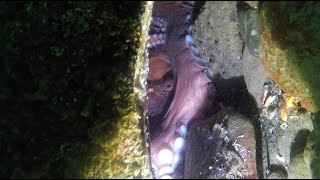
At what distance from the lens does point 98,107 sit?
1.82 metres

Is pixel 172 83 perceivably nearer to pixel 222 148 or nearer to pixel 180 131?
pixel 180 131

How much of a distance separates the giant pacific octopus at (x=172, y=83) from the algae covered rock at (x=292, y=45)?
42 centimetres

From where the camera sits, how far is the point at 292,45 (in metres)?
1.96

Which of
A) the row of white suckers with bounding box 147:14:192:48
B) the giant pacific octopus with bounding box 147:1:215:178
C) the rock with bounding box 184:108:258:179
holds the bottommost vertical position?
the rock with bounding box 184:108:258:179

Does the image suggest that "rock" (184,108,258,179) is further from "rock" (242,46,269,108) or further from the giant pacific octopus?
"rock" (242,46,269,108)

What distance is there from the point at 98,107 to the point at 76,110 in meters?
0.13

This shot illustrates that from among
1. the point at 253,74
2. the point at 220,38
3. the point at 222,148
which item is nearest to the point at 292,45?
the point at 253,74

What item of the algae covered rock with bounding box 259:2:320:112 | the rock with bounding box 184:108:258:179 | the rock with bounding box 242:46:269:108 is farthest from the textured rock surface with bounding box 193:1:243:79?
the rock with bounding box 184:108:258:179

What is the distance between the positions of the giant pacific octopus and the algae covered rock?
425mm

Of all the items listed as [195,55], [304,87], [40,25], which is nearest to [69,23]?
[40,25]

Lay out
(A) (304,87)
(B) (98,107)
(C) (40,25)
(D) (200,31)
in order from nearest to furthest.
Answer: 1. (B) (98,107)
2. (C) (40,25)
3. (D) (200,31)
4. (A) (304,87)

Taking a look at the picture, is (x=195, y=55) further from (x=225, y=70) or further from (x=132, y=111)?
(x=132, y=111)

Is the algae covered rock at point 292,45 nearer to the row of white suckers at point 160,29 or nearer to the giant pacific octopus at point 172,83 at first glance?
the giant pacific octopus at point 172,83

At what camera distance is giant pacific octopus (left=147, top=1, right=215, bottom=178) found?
76.4 inches
